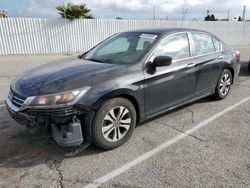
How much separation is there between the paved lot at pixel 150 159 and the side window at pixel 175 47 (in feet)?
3.66

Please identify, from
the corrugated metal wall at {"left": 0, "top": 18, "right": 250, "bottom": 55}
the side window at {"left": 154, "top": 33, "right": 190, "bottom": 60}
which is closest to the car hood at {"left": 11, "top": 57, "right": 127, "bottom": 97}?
the side window at {"left": 154, "top": 33, "right": 190, "bottom": 60}

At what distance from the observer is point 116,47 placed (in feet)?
14.5

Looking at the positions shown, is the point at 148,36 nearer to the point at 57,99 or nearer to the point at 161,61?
the point at 161,61

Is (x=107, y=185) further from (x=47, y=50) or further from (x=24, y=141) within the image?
(x=47, y=50)

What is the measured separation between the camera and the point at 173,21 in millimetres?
18891

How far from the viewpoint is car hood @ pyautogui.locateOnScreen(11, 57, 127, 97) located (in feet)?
10.00

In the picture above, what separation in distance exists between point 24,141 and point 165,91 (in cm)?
221

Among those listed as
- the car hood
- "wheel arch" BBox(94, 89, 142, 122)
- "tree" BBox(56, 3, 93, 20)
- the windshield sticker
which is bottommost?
"wheel arch" BBox(94, 89, 142, 122)

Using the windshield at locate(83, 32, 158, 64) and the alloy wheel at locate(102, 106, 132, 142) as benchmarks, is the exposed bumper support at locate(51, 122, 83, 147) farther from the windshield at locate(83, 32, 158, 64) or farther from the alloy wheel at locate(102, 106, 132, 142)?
the windshield at locate(83, 32, 158, 64)

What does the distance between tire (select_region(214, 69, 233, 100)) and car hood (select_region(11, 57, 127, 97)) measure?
2.62 metres

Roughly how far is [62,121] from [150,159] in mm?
1180

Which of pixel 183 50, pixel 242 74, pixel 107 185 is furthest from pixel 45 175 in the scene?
pixel 242 74

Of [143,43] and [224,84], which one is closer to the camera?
[143,43]

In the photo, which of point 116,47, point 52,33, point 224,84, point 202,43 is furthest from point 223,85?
point 52,33
